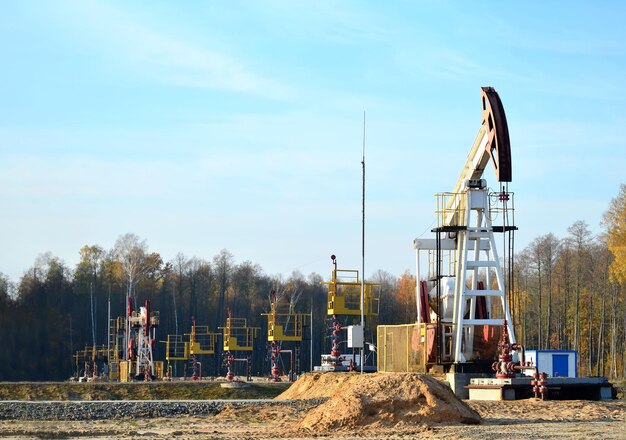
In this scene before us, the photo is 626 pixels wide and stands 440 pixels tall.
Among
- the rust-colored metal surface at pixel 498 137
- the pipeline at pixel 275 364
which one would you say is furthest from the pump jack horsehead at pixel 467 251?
the pipeline at pixel 275 364

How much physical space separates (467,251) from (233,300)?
2751 inches

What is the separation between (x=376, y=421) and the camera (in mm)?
25531

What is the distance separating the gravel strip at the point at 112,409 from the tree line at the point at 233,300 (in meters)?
29.1

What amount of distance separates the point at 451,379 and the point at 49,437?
15.3 m

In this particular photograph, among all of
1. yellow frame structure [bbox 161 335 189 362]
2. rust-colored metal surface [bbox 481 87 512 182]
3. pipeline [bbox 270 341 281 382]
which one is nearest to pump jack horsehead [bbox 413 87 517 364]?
rust-colored metal surface [bbox 481 87 512 182]

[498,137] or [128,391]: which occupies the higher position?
[498,137]

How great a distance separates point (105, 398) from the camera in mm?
42938

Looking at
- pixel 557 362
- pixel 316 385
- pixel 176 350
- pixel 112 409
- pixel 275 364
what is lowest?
pixel 112 409

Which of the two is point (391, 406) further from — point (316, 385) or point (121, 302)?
point (121, 302)

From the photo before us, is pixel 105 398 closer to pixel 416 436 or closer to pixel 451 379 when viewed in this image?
pixel 451 379

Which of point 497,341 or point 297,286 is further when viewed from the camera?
point 297,286

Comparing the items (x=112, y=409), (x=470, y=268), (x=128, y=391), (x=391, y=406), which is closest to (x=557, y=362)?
(x=470, y=268)

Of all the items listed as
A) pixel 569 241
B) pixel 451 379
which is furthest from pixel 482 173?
pixel 569 241

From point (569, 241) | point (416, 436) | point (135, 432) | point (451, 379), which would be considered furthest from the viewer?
point (569, 241)
